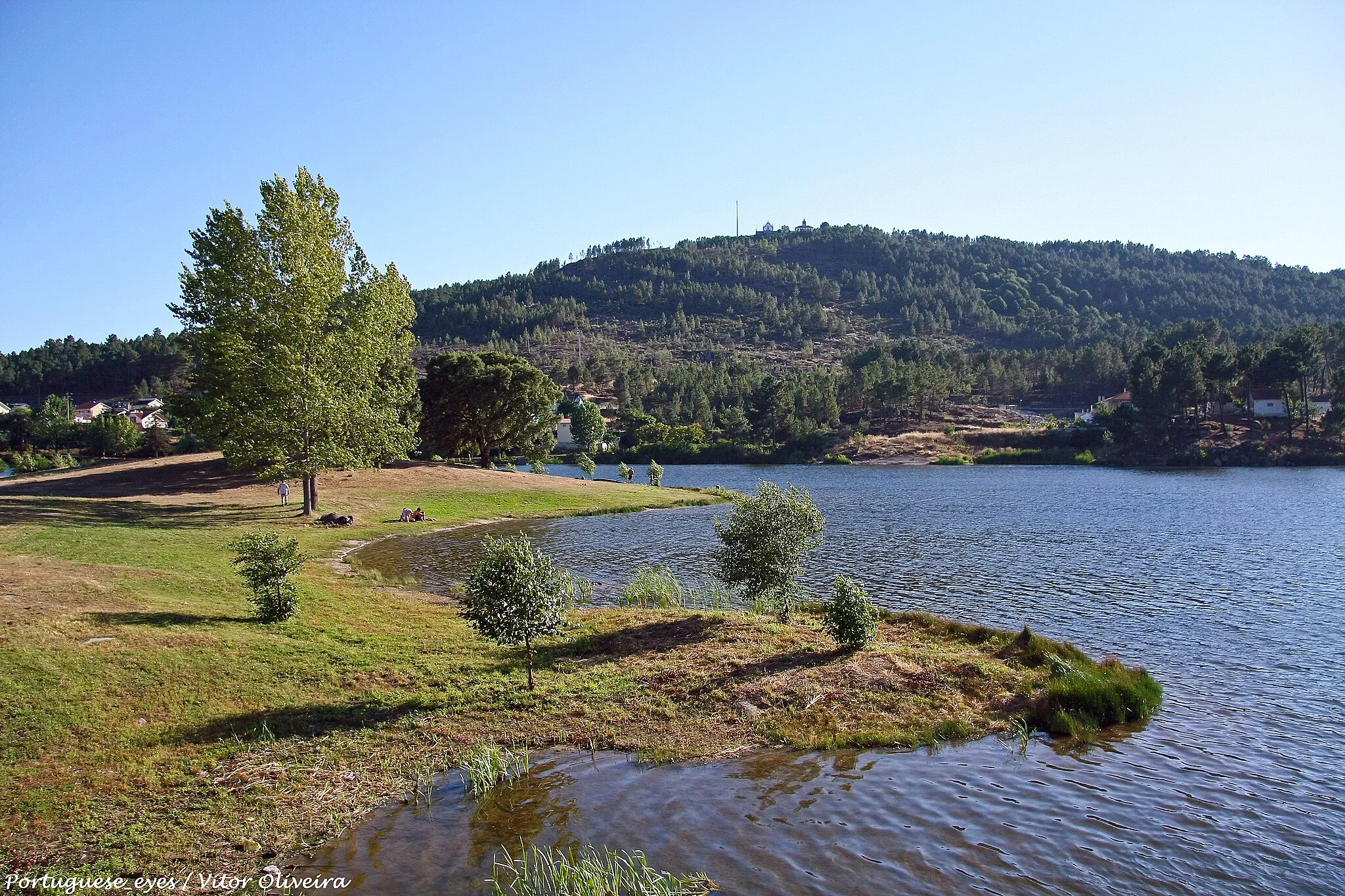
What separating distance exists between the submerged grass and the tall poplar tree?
3779cm

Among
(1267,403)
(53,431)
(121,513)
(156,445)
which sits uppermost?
(1267,403)

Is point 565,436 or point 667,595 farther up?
point 565,436

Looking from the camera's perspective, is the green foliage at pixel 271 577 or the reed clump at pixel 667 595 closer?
the green foliage at pixel 271 577

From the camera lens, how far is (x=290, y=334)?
43.6 metres

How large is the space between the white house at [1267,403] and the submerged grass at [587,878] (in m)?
154

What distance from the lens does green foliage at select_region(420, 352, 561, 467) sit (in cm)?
8281

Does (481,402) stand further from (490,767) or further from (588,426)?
(490,767)

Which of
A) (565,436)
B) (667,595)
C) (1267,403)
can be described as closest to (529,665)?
(667,595)

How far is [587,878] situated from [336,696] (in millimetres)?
9019

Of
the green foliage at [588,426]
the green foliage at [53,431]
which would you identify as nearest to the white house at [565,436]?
the green foliage at [588,426]

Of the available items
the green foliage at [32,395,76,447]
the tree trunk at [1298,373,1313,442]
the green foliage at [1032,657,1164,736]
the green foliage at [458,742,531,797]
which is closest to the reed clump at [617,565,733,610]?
the green foliage at [1032,657,1164,736]

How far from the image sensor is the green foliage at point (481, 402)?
82812 mm

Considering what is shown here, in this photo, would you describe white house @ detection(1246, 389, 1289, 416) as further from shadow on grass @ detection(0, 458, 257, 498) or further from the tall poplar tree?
shadow on grass @ detection(0, 458, 257, 498)

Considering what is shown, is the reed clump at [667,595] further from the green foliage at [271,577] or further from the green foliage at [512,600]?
the green foliage at [271,577]
